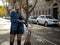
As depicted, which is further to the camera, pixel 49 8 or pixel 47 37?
pixel 49 8

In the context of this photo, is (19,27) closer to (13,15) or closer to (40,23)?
(13,15)

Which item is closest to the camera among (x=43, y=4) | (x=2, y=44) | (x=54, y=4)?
(x=2, y=44)

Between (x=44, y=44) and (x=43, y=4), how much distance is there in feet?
123

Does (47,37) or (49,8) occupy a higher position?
(49,8)

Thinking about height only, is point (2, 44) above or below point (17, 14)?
below

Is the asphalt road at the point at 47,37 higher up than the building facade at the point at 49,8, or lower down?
lower down

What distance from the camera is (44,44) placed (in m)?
10.1

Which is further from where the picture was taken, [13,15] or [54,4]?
[54,4]

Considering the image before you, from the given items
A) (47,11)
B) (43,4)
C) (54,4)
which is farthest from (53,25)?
(43,4)

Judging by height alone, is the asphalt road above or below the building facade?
below

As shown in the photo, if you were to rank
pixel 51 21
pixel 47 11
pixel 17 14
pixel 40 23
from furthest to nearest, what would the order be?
pixel 47 11 < pixel 40 23 < pixel 51 21 < pixel 17 14

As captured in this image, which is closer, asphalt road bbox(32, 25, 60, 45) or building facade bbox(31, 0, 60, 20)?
asphalt road bbox(32, 25, 60, 45)

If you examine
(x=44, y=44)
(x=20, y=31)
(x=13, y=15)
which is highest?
(x=13, y=15)

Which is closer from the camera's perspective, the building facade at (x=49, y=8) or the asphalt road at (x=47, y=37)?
the asphalt road at (x=47, y=37)
